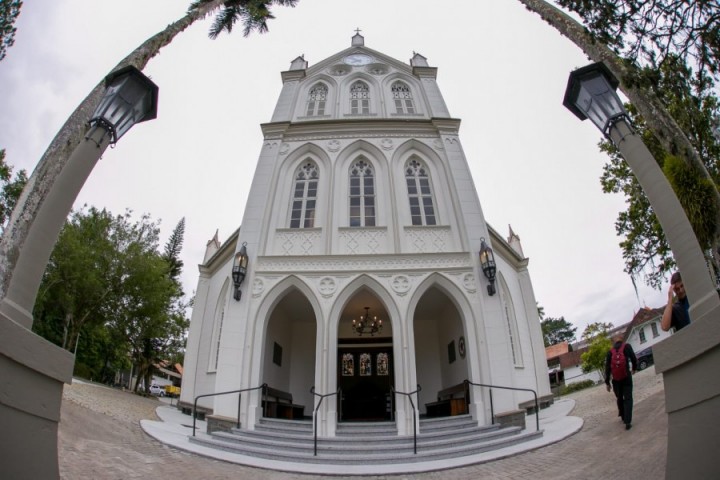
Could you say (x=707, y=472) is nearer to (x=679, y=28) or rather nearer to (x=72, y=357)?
(x=72, y=357)

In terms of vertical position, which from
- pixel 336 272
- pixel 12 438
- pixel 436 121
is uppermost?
pixel 436 121

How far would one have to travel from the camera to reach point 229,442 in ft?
25.7

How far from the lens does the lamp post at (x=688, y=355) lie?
2805 millimetres

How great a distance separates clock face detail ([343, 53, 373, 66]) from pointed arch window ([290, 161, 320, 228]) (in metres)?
7.22

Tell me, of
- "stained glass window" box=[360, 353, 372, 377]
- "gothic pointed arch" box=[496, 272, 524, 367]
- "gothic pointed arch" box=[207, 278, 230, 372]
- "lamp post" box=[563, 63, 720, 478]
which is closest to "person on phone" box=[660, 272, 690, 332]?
"lamp post" box=[563, 63, 720, 478]

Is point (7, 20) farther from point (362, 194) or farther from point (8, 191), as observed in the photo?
point (8, 191)

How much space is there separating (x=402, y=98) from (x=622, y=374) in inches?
515

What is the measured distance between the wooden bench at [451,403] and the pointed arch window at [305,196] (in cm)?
657

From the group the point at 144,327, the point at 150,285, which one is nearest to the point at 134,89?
the point at 150,285

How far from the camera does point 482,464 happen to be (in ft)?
21.0

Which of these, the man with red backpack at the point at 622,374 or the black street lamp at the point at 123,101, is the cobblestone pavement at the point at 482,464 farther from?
the black street lamp at the point at 123,101

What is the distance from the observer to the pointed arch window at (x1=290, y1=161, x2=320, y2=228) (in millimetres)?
12407

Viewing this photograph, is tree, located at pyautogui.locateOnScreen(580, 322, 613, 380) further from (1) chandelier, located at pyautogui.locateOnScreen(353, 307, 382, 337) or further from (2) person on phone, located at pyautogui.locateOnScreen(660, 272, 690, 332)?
(2) person on phone, located at pyautogui.locateOnScreen(660, 272, 690, 332)

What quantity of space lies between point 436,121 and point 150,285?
18.7 m
